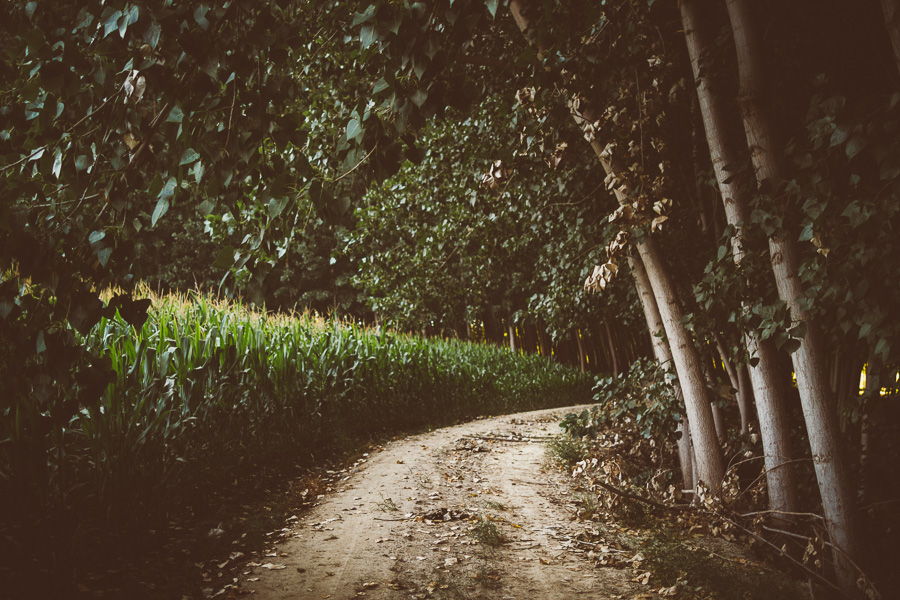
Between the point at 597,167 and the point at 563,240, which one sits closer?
the point at 597,167

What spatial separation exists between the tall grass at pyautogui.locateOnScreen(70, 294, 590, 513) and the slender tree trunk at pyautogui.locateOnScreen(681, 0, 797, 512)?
4229 mm

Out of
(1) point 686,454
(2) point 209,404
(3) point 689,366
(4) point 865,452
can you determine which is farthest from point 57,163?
(4) point 865,452

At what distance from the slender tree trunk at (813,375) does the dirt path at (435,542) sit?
145 cm

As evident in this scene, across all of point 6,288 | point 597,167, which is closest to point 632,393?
point 597,167

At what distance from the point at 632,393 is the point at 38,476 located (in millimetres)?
5299

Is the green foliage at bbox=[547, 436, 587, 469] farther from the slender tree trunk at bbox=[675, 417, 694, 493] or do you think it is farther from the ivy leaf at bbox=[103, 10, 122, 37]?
the ivy leaf at bbox=[103, 10, 122, 37]

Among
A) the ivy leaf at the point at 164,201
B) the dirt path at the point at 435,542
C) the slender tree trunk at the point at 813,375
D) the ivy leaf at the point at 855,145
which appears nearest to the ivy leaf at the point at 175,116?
the ivy leaf at the point at 164,201

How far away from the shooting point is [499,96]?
7.41 metres

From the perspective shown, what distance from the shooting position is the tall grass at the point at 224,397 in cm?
445

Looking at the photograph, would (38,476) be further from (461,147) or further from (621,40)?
(461,147)

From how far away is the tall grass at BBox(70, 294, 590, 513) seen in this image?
4445mm

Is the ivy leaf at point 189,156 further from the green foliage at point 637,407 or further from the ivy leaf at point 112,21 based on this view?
the green foliage at point 637,407

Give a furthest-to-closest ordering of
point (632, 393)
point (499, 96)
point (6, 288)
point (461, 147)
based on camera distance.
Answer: point (461, 147) → point (499, 96) → point (632, 393) → point (6, 288)

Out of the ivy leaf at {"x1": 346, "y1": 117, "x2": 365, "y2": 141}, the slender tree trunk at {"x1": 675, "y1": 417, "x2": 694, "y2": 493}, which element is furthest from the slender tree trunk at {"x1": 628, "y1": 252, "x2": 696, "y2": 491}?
the ivy leaf at {"x1": 346, "y1": 117, "x2": 365, "y2": 141}
